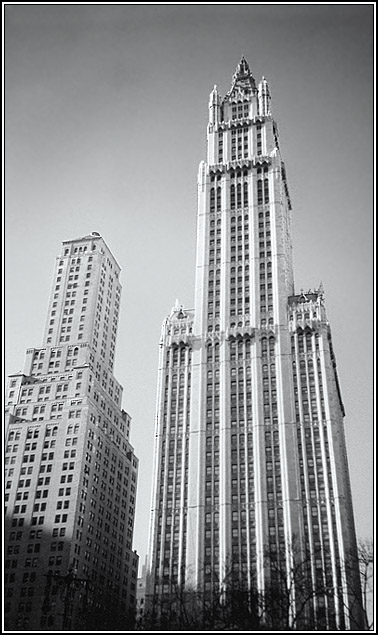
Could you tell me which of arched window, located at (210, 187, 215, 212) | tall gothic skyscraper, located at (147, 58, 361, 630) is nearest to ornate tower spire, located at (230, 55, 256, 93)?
tall gothic skyscraper, located at (147, 58, 361, 630)

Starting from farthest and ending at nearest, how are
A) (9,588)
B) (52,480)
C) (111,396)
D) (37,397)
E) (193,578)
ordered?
1. (111,396)
2. (37,397)
3. (52,480)
4. (9,588)
5. (193,578)

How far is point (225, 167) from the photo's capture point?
139 metres

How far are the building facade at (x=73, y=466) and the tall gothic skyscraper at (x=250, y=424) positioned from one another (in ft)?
56.9

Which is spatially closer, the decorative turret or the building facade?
the building facade

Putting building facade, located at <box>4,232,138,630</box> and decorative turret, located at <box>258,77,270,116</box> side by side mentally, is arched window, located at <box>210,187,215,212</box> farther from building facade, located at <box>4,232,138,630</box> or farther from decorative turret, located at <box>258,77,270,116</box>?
building facade, located at <box>4,232,138,630</box>

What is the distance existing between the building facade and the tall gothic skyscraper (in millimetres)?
17333

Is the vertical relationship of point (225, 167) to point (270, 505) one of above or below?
above

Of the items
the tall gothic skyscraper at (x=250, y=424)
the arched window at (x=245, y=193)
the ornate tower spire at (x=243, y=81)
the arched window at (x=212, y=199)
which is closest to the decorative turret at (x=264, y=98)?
the ornate tower spire at (x=243, y=81)

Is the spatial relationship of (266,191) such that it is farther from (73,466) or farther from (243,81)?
(73,466)

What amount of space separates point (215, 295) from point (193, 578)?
2014 inches

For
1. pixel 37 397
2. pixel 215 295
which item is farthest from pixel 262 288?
pixel 37 397

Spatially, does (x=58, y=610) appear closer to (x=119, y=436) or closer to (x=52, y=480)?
(x=52, y=480)

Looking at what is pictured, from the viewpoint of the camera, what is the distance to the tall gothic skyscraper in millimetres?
92875

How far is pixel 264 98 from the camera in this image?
14812cm
